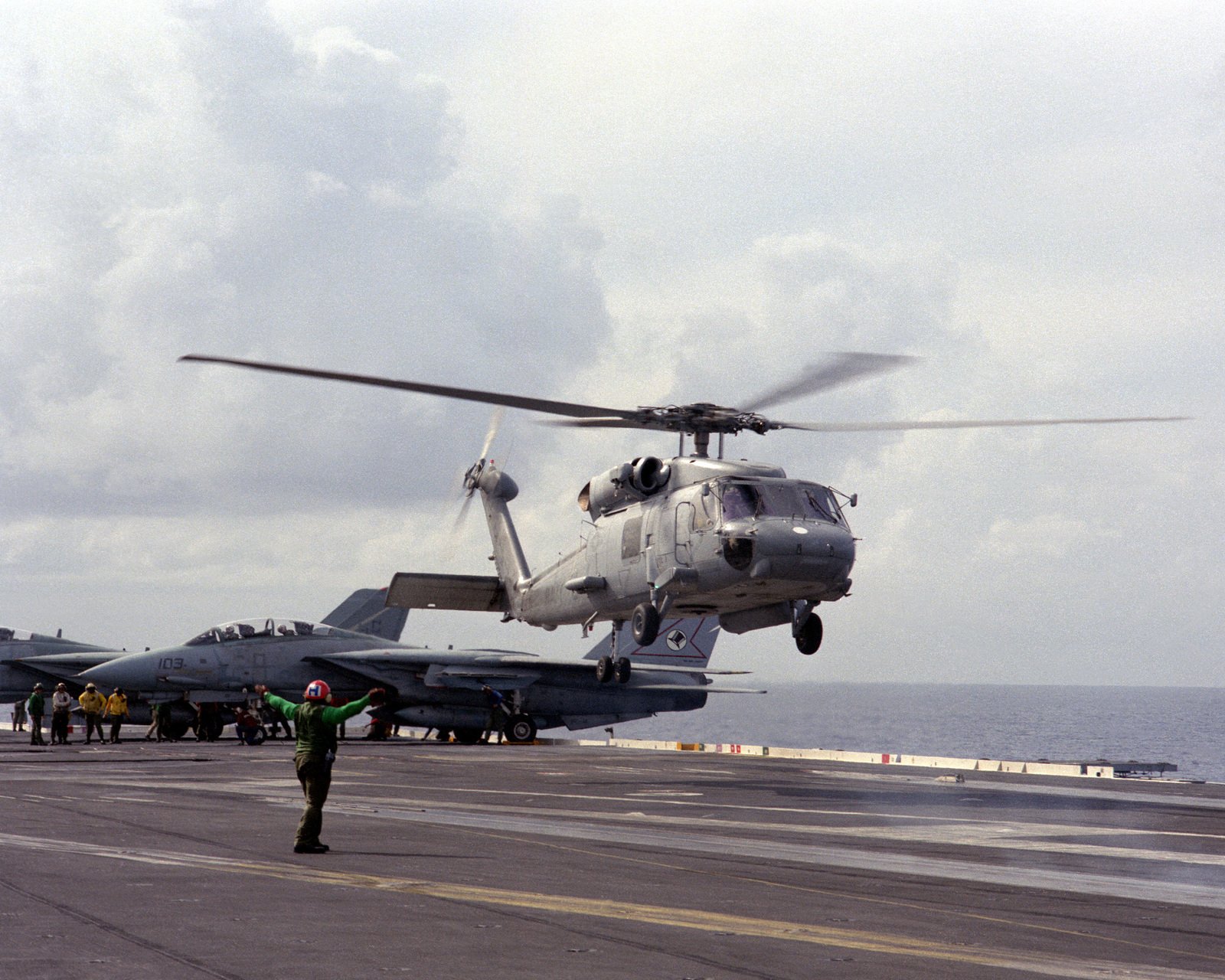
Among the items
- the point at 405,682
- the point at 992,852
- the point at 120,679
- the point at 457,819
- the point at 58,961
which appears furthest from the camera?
the point at 405,682

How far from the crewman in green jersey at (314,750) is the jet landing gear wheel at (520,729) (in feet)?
107

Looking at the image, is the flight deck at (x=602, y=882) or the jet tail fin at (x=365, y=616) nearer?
the flight deck at (x=602, y=882)

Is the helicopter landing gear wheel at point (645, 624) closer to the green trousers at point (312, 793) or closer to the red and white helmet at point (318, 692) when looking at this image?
the red and white helmet at point (318, 692)

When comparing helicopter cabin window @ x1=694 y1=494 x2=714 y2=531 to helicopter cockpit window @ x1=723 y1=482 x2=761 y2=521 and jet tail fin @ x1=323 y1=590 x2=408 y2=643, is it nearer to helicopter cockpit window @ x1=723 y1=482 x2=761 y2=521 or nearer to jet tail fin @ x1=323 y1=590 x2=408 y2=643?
helicopter cockpit window @ x1=723 y1=482 x2=761 y2=521

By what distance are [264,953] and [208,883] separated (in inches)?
136

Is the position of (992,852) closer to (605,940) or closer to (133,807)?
(605,940)

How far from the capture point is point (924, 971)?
29.0 ft

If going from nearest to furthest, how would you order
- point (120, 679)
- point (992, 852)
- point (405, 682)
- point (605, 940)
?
1. point (605, 940)
2. point (992, 852)
3. point (120, 679)
4. point (405, 682)

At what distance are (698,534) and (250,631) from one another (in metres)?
24.2

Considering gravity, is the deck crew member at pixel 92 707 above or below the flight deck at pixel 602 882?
above

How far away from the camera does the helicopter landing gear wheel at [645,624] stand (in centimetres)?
2594

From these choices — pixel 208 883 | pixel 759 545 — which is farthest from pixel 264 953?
pixel 759 545

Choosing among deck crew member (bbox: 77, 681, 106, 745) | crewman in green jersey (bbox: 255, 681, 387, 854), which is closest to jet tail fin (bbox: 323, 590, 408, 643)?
deck crew member (bbox: 77, 681, 106, 745)

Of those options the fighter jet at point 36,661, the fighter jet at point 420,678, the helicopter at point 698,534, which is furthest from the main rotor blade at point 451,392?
the fighter jet at point 36,661
